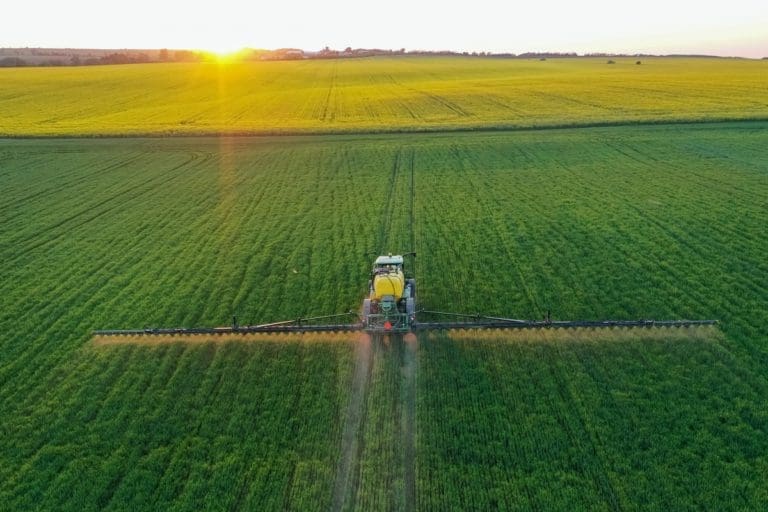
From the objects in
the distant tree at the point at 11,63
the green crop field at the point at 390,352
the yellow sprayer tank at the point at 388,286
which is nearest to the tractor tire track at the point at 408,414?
the green crop field at the point at 390,352

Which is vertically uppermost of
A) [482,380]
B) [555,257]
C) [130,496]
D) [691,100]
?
[691,100]

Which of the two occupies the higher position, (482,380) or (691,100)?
(691,100)

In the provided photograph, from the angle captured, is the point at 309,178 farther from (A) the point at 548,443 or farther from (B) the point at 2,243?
(A) the point at 548,443

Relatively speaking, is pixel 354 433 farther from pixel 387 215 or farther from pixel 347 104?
pixel 347 104

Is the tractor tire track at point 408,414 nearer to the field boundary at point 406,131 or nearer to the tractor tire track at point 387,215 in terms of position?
the tractor tire track at point 387,215

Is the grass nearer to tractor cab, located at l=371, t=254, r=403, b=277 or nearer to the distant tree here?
tractor cab, located at l=371, t=254, r=403, b=277

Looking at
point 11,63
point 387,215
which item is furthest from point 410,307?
point 11,63

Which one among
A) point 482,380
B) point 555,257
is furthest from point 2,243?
point 555,257

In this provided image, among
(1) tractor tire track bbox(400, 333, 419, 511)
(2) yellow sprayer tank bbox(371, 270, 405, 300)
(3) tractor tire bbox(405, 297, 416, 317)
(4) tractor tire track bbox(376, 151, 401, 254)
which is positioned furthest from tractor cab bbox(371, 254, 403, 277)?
(4) tractor tire track bbox(376, 151, 401, 254)
